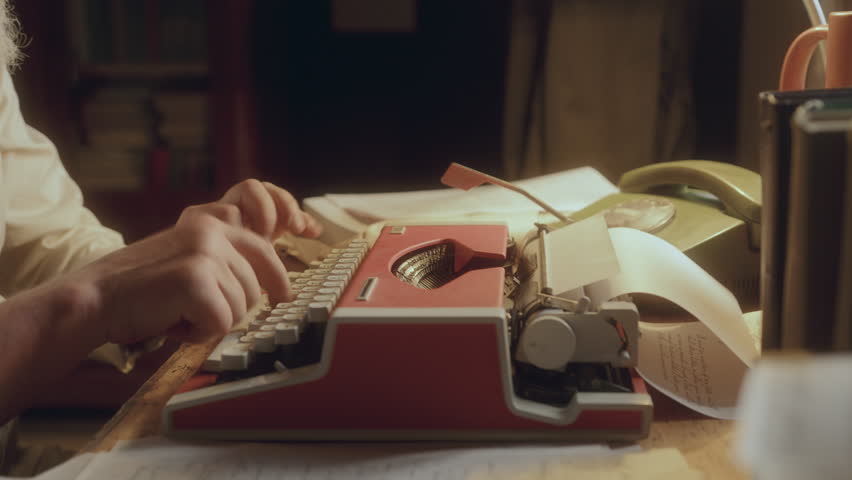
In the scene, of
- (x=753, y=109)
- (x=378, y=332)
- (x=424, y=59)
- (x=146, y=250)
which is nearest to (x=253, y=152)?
(x=424, y=59)

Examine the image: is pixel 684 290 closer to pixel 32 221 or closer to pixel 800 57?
pixel 800 57

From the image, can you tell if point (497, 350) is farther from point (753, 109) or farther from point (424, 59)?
point (424, 59)

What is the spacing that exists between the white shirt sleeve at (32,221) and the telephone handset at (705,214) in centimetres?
71

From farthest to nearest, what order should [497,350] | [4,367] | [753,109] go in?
[753,109], [4,367], [497,350]

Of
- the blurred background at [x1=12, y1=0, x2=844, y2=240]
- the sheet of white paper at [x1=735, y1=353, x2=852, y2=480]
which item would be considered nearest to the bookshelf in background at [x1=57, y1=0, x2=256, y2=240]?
the blurred background at [x1=12, y1=0, x2=844, y2=240]

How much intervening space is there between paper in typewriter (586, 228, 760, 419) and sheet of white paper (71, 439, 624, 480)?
13 cm

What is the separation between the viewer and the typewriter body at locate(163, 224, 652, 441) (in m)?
0.63

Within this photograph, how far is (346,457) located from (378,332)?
0.30 ft

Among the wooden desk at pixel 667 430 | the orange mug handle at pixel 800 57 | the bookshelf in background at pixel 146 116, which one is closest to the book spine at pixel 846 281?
the wooden desk at pixel 667 430

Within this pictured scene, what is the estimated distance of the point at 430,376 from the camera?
2.07 ft

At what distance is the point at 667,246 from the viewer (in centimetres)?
80

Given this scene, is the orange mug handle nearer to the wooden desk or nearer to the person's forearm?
the wooden desk

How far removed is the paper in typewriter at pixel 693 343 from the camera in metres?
0.71

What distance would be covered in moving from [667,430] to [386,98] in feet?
6.82
